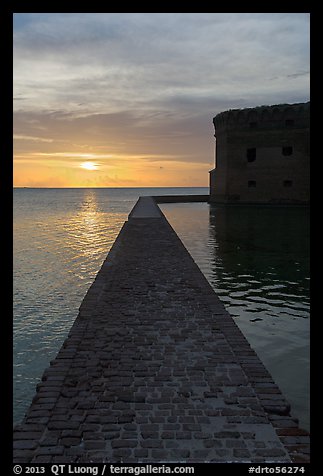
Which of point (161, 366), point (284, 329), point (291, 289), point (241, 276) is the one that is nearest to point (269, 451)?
point (161, 366)

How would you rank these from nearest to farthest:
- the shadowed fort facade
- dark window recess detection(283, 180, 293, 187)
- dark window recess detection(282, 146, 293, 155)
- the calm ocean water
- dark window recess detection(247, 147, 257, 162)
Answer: the calm ocean water < the shadowed fort facade < dark window recess detection(282, 146, 293, 155) < dark window recess detection(283, 180, 293, 187) < dark window recess detection(247, 147, 257, 162)

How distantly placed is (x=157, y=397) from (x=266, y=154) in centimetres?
3981

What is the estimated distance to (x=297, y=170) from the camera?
132 ft

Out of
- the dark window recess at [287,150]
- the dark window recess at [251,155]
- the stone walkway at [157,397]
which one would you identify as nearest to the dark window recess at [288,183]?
the dark window recess at [287,150]

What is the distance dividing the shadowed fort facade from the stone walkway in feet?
117

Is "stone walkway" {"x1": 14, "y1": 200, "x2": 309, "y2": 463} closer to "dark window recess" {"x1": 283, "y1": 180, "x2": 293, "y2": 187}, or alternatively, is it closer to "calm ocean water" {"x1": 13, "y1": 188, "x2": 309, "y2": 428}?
"calm ocean water" {"x1": 13, "y1": 188, "x2": 309, "y2": 428}

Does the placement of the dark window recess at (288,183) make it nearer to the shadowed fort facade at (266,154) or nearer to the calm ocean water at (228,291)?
the shadowed fort facade at (266,154)

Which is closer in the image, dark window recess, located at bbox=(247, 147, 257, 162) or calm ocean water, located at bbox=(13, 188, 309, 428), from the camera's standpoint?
calm ocean water, located at bbox=(13, 188, 309, 428)

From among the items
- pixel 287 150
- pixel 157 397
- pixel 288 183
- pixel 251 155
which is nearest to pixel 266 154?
pixel 251 155

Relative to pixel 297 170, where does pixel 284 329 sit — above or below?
below

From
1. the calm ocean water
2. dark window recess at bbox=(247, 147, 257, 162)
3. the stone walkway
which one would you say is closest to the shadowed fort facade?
dark window recess at bbox=(247, 147, 257, 162)

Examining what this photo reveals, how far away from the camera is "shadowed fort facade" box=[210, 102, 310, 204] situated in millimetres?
39938
